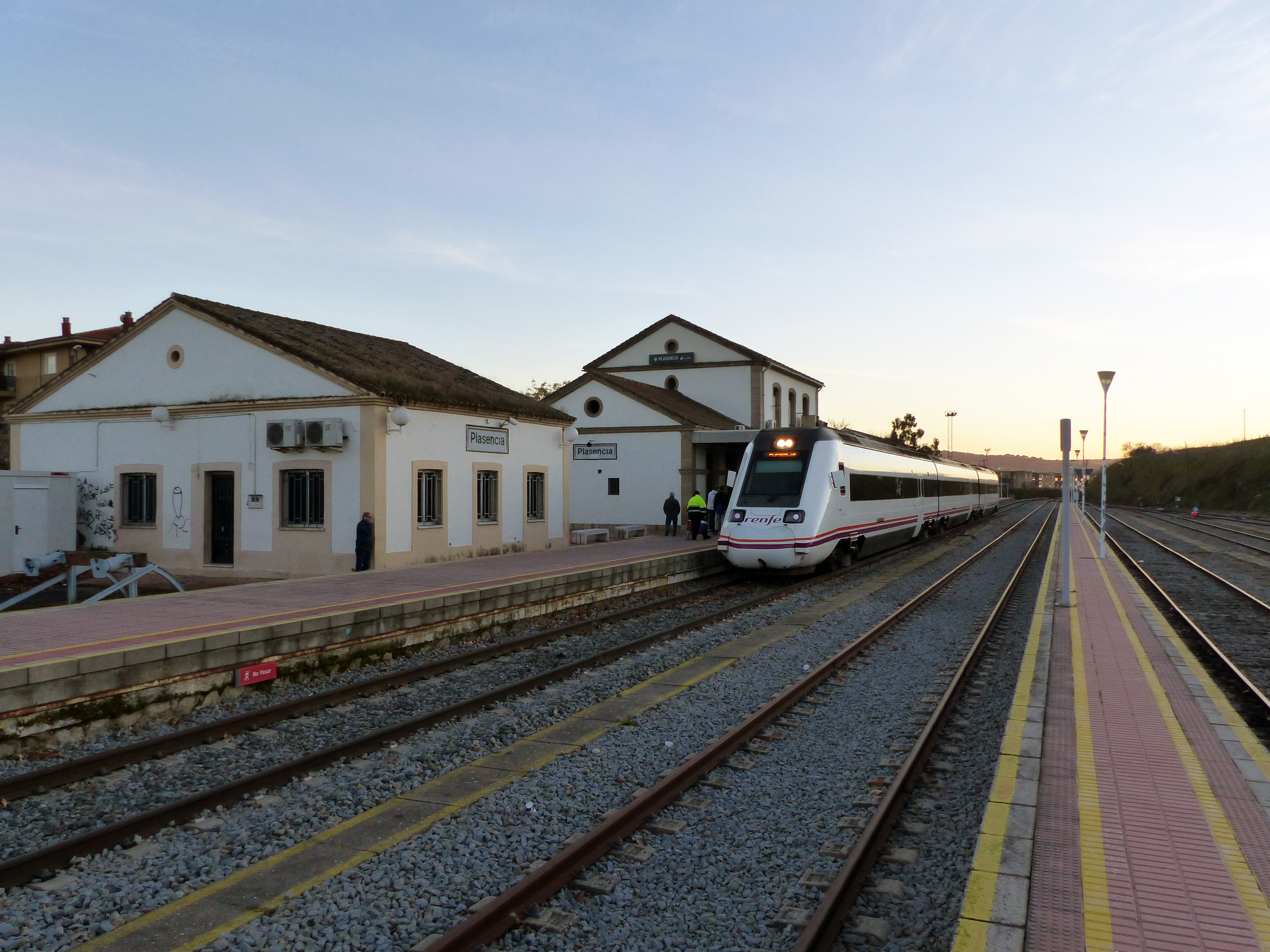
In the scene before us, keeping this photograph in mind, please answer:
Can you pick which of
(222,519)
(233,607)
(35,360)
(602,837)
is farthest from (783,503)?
(35,360)

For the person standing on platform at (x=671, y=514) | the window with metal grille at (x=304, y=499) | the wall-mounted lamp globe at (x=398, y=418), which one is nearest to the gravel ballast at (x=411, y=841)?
the wall-mounted lamp globe at (x=398, y=418)

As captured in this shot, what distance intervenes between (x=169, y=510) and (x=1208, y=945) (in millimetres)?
18568

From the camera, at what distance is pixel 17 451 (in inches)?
775

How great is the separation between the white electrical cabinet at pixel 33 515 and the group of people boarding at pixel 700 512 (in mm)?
14196

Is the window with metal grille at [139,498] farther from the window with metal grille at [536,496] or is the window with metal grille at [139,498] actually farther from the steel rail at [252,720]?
the steel rail at [252,720]

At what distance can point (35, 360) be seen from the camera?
5144 cm

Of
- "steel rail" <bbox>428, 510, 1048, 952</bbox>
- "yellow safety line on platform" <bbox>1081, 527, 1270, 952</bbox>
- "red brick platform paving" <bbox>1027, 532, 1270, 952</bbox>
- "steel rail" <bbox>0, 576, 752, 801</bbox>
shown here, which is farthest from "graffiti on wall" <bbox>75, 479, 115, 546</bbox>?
"yellow safety line on platform" <bbox>1081, 527, 1270, 952</bbox>

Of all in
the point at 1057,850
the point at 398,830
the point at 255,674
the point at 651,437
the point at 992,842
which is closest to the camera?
the point at 1057,850

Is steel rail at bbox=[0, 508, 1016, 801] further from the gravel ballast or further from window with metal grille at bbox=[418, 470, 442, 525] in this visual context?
window with metal grille at bbox=[418, 470, 442, 525]

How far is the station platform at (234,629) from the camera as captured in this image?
281 inches

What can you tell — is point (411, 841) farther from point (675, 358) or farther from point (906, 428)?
point (906, 428)

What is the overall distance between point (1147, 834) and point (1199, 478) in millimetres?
93569

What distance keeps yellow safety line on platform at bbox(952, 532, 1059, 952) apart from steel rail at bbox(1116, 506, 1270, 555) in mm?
24741

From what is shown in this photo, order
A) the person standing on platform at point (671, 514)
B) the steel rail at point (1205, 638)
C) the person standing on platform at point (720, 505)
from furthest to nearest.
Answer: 1. the person standing on platform at point (671, 514)
2. the person standing on platform at point (720, 505)
3. the steel rail at point (1205, 638)
